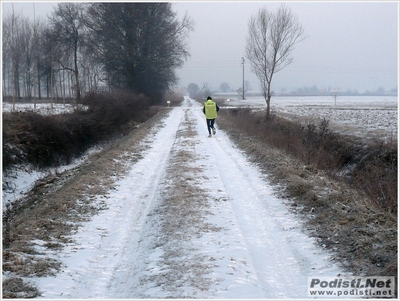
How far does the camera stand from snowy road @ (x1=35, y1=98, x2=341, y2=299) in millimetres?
5172

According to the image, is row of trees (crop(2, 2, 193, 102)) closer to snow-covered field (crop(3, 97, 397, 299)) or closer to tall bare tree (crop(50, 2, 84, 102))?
tall bare tree (crop(50, 2, 84, 102))

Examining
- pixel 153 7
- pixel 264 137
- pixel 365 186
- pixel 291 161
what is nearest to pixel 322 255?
pixel 365 186

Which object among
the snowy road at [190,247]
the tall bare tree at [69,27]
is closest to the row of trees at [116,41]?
the tall bare tree at [69,27]

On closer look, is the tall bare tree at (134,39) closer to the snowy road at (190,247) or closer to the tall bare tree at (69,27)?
the tall bare tree at (69,27)

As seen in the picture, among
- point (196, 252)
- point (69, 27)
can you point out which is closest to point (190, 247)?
point (196, 252)

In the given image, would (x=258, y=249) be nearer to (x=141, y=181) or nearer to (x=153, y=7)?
(x=141, y=181)

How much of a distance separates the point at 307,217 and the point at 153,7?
119 ft

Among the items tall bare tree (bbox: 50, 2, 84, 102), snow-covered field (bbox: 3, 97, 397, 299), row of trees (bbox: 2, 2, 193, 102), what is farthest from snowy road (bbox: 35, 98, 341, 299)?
tall bare tree (bbox: 50, 2, 84, 102)

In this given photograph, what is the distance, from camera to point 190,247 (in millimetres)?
6332

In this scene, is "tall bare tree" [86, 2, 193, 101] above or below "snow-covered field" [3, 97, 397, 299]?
above

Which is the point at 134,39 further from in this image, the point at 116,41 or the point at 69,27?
the point at 69,27

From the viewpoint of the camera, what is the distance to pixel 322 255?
604 cm

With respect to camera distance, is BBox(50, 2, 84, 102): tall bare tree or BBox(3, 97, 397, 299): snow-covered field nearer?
BBox(3, 97, 397, 299): snow-covered field

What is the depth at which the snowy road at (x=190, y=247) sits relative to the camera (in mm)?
5172
